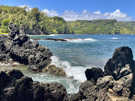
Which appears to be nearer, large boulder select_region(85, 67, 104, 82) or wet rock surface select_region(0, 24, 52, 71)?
large boulder select_region(85, 67, 104, 82)

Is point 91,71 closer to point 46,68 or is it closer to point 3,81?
point 3,81

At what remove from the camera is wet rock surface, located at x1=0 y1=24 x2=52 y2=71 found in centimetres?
3428

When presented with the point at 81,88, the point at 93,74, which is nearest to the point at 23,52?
the point at 93,74

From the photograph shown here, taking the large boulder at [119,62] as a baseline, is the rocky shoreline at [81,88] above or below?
below

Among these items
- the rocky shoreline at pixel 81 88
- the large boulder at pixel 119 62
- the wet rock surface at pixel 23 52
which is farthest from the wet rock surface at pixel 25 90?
the wet rock surface at pixel 23 52

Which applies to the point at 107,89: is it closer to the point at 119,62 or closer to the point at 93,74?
the point at 93,74

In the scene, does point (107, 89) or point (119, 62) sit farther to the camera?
point (119, 62)

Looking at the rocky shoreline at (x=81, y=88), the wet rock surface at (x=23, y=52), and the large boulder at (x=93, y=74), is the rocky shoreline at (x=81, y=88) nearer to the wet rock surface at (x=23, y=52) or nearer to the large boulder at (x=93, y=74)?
the large boulder at (x=93, y=74)

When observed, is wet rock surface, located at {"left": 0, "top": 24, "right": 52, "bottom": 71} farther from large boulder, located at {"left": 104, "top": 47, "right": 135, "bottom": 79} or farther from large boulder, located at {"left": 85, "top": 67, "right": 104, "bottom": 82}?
large boulder, located at {"left": 85, "top": 67, "right": 104, "bottom": 82}

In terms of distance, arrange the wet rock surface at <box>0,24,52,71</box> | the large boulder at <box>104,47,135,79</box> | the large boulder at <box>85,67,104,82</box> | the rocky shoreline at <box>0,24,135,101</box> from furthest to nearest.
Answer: the wet rock surface at <box>0,24,52,71</box>, the large boulder at <box>104,47,135,79</box>, the large boulder at <box>85,67,104,82</box>, the rocky shoreline at <box>0,24,135,101</box>

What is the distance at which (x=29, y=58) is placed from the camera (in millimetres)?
35344

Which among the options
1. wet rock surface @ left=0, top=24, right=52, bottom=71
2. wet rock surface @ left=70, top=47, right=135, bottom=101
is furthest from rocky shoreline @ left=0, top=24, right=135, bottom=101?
wet rock surface @ left=0, top=24, right=52, bottom=71

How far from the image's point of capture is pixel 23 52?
39062mm

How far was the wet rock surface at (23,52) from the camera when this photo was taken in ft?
112
